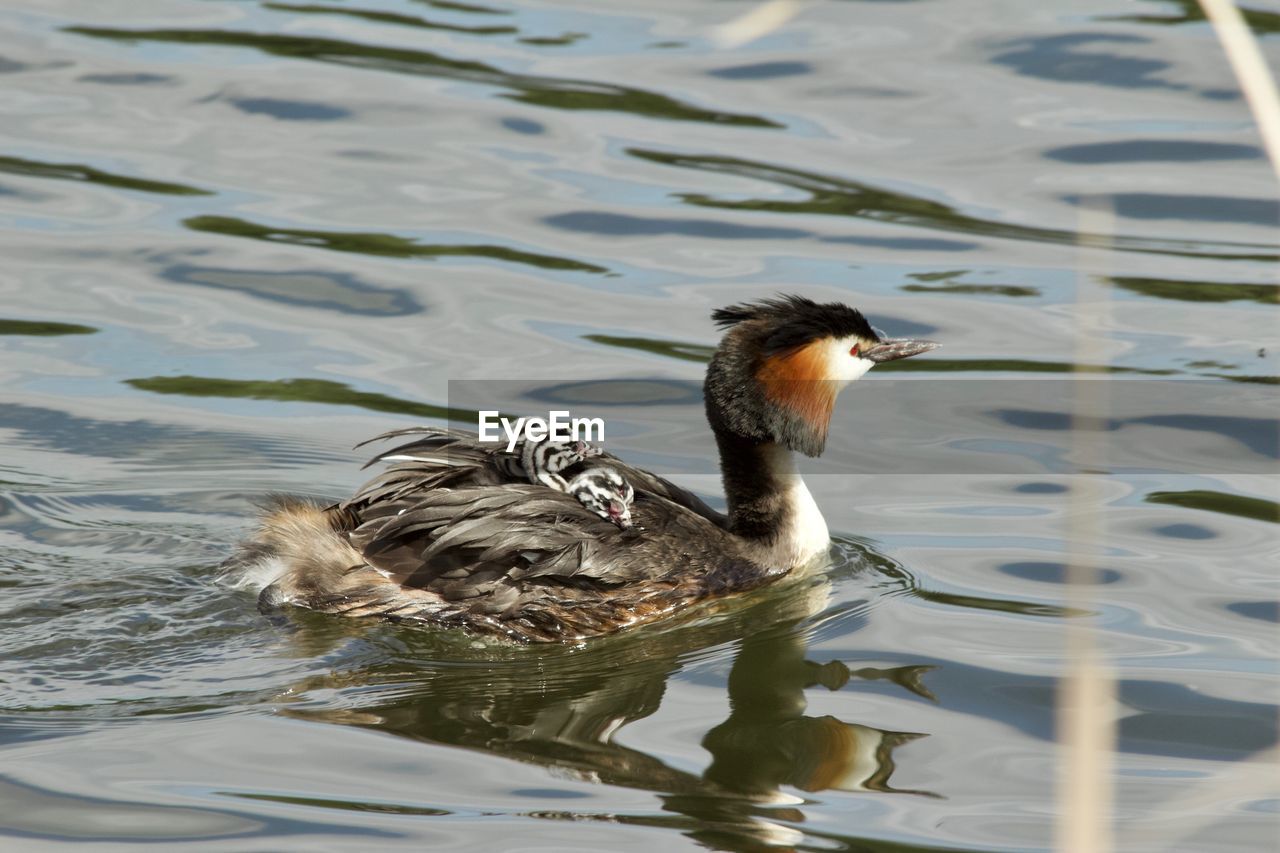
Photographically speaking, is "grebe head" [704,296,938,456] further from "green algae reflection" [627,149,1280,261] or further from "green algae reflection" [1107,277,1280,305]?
"green algae reflection" [627,149,1280,261]

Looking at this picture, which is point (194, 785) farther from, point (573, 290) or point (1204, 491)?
point (573, 290)

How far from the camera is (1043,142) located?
11836 mm

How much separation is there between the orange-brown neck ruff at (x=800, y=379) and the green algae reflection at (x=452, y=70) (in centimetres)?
580

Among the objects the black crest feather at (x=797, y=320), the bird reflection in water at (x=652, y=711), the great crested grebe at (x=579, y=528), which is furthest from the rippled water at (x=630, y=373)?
the black crest feather at (x=797, y=320)

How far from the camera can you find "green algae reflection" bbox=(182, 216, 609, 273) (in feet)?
33.2

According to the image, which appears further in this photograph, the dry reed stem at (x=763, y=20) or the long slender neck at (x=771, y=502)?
the long slender neck at (x=771, y=502)

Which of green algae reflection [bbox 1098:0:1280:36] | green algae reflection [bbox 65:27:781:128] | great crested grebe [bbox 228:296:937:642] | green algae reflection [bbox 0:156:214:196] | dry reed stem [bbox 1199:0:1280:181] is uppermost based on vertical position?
green algae reflection [bbox 1098:0:1280:36]

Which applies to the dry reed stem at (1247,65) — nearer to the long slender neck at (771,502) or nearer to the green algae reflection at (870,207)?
the long slender neck at (771,502)

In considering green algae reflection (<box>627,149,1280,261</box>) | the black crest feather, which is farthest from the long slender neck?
green algae reflection (<box>627,149,1280,261</box>)

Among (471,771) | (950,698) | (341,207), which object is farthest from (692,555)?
(341,207)

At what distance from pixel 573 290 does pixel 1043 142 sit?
152 inches

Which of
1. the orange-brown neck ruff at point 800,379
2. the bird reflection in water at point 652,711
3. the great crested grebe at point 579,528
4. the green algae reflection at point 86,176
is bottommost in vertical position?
the bird reflection in water at point 652,711

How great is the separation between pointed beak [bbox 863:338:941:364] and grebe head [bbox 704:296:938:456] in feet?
0.17

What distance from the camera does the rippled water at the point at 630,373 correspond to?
4906 mm
